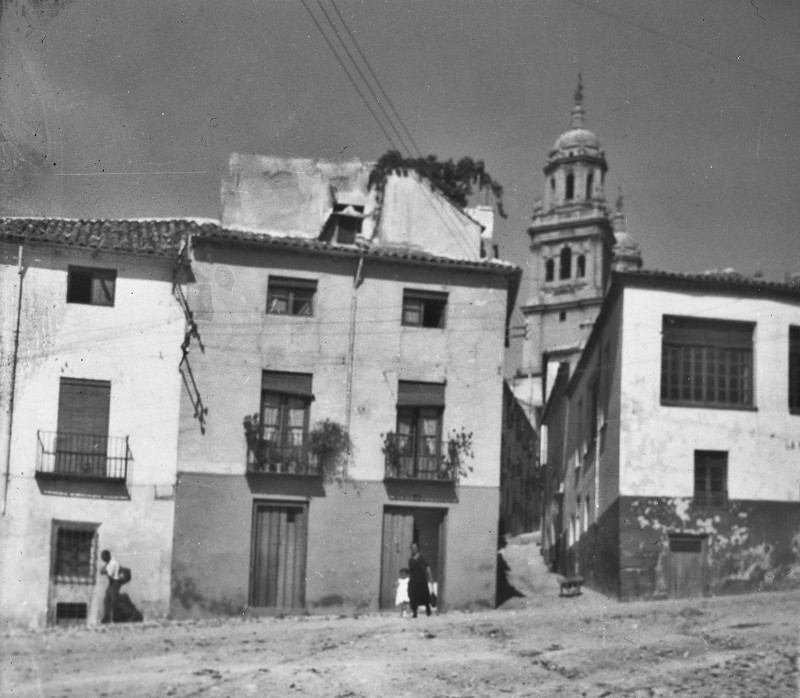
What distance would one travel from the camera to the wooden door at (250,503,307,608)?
31.1 m

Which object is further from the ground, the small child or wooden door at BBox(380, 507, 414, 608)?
wooden door at BBox(380, 507, 414, 608)

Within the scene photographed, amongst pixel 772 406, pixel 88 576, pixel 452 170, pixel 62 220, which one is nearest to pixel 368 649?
pixel 88 576

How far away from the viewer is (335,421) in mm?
31812

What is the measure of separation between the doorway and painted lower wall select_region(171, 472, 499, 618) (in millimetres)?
151

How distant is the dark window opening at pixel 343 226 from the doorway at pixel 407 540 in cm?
681

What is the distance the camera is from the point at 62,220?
3288cm

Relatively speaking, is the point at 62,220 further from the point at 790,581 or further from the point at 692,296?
the point at 790,581

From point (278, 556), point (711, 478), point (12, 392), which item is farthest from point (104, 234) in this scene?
point (711, 478)

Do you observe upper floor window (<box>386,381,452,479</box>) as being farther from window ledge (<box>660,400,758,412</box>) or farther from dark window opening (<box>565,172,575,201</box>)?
dark window opening (<box>565,172,575,201</box>)

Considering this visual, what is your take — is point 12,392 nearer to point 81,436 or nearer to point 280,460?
point 81,436

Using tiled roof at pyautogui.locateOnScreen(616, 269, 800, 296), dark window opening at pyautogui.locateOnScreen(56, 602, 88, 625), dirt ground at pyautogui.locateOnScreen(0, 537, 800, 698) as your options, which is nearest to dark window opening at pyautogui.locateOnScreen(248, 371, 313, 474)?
dirt ground at pyautogui.locateOnScreen(0, 537, 800, 698)

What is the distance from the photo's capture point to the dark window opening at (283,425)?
103ft

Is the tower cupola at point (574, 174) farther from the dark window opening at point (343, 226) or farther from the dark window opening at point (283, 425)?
the dark window opening at point (283, 425)

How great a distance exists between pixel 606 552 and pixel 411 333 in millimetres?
6542
